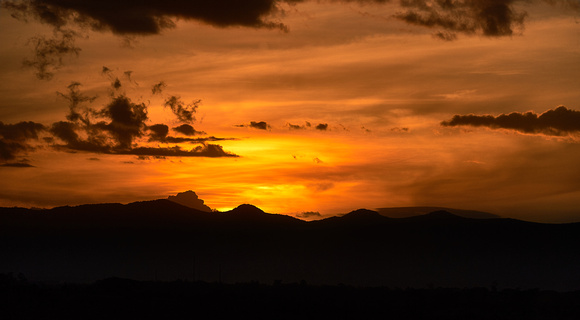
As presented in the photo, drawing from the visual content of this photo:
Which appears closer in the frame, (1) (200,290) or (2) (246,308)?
(2) (246,308)

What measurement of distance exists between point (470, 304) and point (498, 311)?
301cm

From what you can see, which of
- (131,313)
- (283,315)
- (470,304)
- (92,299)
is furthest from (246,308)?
(470,304)

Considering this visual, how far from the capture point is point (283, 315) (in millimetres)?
53562

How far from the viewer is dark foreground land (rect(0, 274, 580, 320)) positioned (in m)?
52.5

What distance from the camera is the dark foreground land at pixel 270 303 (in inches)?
2066

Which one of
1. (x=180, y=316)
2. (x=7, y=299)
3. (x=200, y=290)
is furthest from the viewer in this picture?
(x=200, y=290)

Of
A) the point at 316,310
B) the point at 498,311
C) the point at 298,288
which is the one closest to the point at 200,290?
the point at 298,288

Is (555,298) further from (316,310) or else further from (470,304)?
(316,310)

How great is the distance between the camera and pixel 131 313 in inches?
2060

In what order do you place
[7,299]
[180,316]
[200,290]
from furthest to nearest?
[200,290]
[7,299]
[180,316]

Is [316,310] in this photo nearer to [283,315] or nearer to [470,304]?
[283,315]

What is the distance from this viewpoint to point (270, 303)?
57188 mm

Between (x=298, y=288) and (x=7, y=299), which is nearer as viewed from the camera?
(x=7, y=299)

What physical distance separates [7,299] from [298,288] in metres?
24.7
